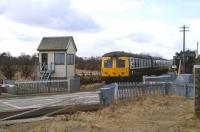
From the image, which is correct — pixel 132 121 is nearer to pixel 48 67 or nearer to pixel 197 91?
pixel 197 91

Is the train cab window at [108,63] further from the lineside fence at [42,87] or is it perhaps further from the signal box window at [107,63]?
the lineside fence at [42,87]

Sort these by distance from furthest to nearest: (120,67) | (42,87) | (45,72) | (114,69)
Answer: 1. (45,72)
2. (114,69)
3. (120,67)
4. (42,87)

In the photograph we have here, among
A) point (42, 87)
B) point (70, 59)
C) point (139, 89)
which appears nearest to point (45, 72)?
point (70, 59)

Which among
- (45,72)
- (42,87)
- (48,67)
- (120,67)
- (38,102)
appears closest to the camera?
(38,102)

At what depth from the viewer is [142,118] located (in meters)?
13.2

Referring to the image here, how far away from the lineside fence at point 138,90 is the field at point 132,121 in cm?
167

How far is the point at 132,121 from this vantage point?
12.6 m

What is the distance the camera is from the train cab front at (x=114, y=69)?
128ft

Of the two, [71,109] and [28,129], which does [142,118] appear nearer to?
[28,129]

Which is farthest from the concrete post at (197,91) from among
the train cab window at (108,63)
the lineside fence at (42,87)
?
the train cab window at (108,63)

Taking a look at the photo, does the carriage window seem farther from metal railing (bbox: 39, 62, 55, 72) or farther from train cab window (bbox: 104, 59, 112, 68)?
metal railing (bbox: 39, 62, 55, 72)

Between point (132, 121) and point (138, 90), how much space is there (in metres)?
8.18

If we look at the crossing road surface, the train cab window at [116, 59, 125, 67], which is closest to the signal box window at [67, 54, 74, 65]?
the train cab window at [116, 59, 125, 67]

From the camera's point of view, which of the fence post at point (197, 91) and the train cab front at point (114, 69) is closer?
the fence post at point (197, 91)
